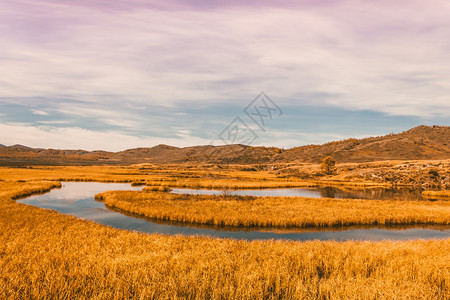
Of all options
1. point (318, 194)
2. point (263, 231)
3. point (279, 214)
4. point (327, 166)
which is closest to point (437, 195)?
point (318, 194)

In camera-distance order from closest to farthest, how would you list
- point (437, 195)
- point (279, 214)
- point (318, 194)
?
point (279, 214) < point (437, 195) < point (318, 194)

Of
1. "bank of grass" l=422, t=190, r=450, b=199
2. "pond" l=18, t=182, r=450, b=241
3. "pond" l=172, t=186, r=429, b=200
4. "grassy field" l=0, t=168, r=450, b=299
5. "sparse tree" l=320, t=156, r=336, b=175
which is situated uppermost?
"sparse tree" l=320, t=156, r=336, b=175

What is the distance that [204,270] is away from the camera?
925 cm

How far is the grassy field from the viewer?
7566 millimetres

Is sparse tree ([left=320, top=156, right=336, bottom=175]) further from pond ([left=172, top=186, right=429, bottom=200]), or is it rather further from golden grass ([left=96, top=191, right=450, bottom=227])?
golden grass ([left=96, top=191, right=450, bottom=227])

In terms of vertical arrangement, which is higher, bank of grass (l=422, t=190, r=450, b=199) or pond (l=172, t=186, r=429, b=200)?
bank of grass (l=422, t=190, r=450, b=199)

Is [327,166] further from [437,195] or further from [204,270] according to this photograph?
[204,270]

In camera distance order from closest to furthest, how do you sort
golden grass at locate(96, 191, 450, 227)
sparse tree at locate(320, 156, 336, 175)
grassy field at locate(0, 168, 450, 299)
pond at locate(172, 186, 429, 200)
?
grassy field at locate(0, 168, 450, 299) → golden grass at locate(96, 191, 450, 227) → pond at locate(172, 186, 429, 200) → sparse tree at locate(320, 156, 336, 175)

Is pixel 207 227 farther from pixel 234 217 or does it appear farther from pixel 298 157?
pixel 298 157

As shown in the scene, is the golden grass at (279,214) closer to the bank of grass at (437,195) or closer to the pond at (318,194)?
the pond at (318,194)

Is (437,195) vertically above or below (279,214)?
above

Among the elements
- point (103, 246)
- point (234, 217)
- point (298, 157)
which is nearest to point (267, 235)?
point (234, 217)

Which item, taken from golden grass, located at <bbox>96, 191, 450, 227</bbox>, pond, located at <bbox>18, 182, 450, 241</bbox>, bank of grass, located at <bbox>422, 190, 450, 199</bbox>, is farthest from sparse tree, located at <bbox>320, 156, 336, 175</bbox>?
pond, located at <bbox>18, 182, 450, 241</bbox>

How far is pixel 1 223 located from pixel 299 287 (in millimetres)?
21135
